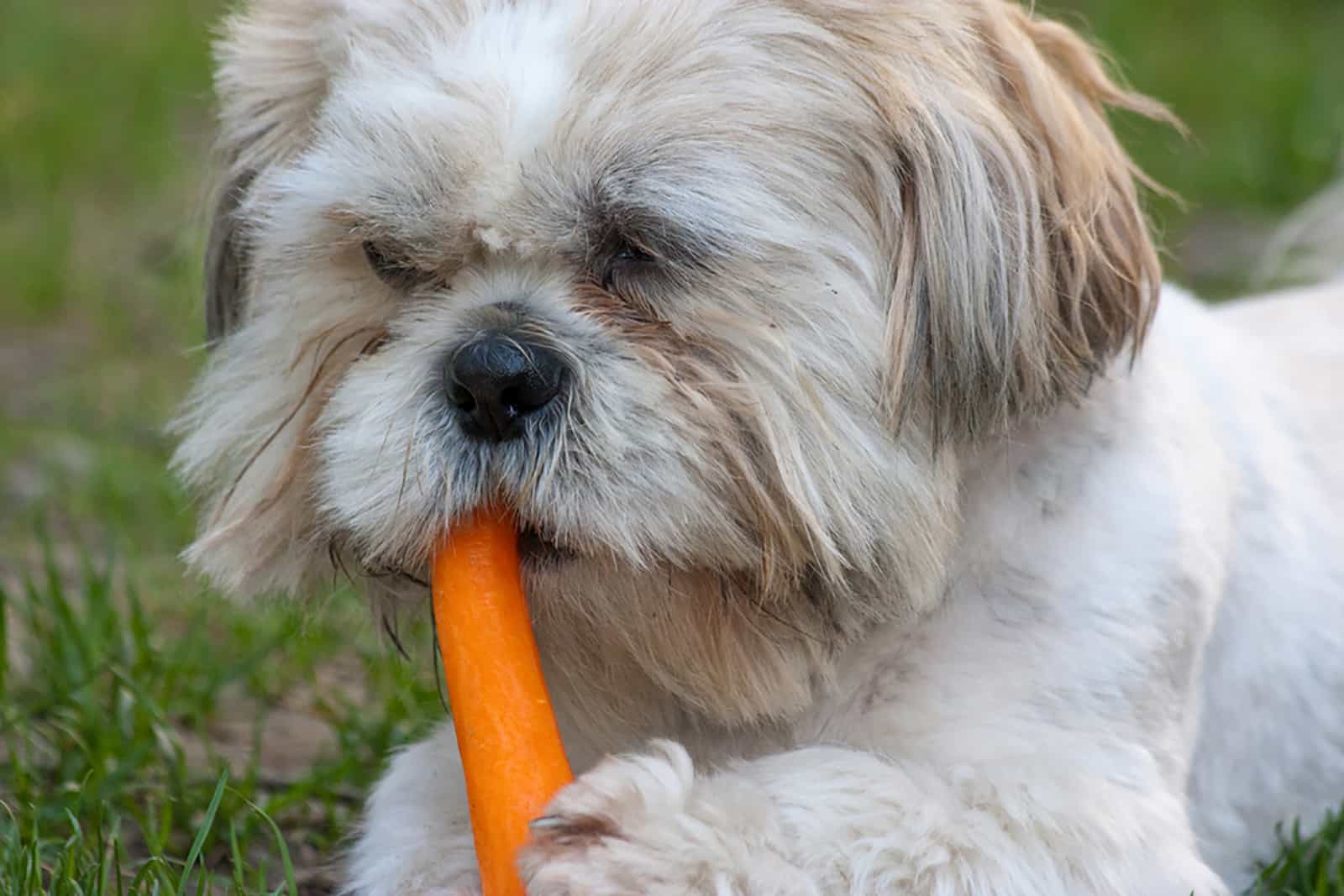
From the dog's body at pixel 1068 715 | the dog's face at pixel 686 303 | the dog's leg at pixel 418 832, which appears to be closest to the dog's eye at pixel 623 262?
the dog's face at pixel 686 303

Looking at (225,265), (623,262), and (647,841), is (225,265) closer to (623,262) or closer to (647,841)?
(623,262)

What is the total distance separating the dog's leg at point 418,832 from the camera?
9.43 ft

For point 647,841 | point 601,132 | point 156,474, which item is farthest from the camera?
point 156,474

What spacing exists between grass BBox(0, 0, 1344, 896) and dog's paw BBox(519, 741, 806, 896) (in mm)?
587

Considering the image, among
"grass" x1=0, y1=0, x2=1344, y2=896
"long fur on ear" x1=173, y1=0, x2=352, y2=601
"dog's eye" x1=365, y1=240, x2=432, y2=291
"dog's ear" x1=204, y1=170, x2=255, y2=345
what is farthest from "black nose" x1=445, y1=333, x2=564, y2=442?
"dog's ear" x1=204, y1=170, x2=255, y2=345

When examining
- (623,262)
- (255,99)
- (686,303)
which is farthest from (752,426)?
(255,99)

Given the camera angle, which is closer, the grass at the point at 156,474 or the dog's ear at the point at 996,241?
the dog's ear at the point at 996,241

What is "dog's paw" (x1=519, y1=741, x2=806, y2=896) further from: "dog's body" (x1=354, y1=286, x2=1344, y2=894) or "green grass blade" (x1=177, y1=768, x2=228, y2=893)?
"green grass blade" (x1=177, y1=768, x2=228, y2=893)

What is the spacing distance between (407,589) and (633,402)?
0.59 m

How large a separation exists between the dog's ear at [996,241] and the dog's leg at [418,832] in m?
0.99

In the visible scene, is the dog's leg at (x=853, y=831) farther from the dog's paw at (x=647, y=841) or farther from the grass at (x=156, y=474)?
the grass at (x=156, y=474)

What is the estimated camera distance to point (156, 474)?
5.48m

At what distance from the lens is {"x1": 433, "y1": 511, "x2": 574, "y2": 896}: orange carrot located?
2566mm

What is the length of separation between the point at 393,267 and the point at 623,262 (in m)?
0.37
